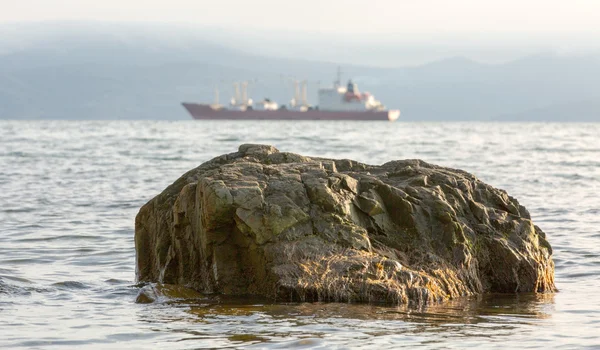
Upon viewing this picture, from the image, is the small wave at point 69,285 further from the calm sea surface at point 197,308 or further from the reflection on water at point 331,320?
the reflection on water at point 331,320

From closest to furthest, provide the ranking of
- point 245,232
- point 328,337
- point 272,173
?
point 328,337 → point 245,232 → point 272,173

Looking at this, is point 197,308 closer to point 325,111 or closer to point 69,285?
point 69,285

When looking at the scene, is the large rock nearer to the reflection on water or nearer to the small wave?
the reflection on water

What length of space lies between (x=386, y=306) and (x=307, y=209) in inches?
38.6

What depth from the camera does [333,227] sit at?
268 inches

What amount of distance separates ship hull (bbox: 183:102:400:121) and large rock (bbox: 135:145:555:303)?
12597cm

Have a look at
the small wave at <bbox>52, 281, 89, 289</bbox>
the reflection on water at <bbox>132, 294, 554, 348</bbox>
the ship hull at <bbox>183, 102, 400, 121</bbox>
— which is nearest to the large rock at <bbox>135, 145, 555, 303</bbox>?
the reflection on water at <bbox>132, 294, 554, 348</bbox>

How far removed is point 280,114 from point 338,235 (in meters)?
132

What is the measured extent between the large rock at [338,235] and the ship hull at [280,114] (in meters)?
126

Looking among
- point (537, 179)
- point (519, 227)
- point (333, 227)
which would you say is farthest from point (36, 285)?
point (537, 179)

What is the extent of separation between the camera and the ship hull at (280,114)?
135000 mm

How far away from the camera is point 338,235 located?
6781 mm

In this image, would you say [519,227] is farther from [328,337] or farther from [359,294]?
[328,337]

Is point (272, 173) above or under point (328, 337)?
above
